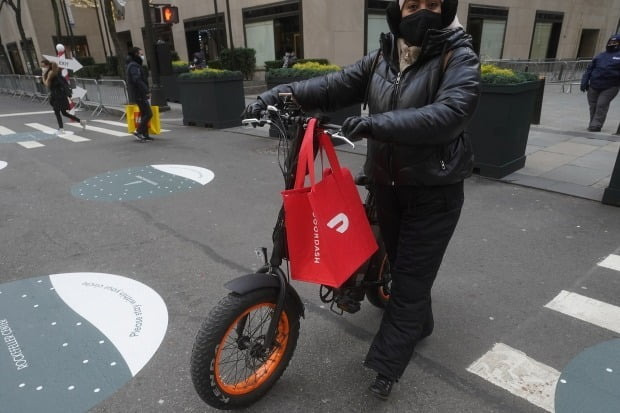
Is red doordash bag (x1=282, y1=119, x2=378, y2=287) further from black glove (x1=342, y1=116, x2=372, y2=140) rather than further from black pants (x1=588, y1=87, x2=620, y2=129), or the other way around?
black pants (x1=588, y1=87, x2=620, y2=129)

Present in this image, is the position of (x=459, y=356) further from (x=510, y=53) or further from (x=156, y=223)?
(x=510, y=53)

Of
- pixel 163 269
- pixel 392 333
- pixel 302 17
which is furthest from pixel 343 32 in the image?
pixel 392 333

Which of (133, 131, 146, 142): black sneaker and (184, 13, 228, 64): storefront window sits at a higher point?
(184, 13, 228, 64): storefront window

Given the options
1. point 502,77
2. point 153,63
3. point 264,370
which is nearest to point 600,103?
point 502,77

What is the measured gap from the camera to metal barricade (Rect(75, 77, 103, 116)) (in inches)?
603

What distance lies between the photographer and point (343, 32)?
18.8 meters

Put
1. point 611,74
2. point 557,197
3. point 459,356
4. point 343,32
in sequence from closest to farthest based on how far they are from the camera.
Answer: point 459,356
point 557,197
point 611,74
point 343,32

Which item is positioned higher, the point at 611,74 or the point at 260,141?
the point at 611,74

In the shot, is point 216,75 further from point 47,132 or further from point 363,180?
point 363,180

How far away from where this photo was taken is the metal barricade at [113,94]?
14.7 metres

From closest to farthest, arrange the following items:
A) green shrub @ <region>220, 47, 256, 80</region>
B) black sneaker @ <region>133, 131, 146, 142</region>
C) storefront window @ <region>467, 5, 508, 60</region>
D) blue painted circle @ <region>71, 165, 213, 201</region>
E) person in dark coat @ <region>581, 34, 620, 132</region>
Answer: blue painted circle @ <region>71, 165, 213, 201</region>, person in dark coat @ <region>581, 34, 620, 132</region>, black sneaker @ <region>133, 131, 146, 142</region>, green shrub @ <region>220, 47, 256, 80</region>, storefront window @ <region>467, 5, 508, 60</region>

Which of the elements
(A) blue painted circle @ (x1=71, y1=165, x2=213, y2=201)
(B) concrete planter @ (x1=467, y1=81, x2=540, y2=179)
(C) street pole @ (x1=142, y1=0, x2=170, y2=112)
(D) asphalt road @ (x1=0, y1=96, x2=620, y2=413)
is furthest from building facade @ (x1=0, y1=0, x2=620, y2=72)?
(B) concrete planter @ (x1=467, y1=81, x2=540, y2=179)

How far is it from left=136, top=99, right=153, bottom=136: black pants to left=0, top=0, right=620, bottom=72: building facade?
5.27 meters

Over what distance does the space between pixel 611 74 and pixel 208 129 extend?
9303mm
